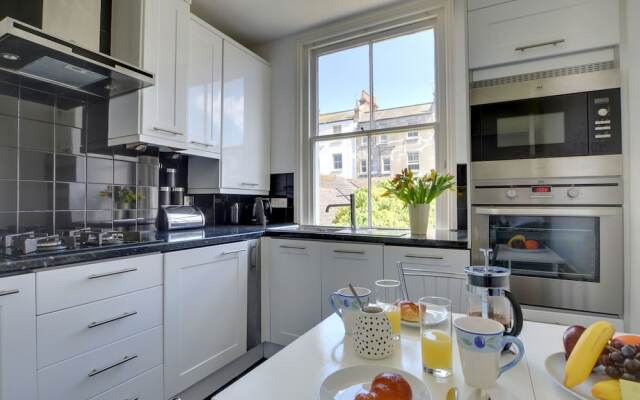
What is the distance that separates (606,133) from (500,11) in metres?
0.98

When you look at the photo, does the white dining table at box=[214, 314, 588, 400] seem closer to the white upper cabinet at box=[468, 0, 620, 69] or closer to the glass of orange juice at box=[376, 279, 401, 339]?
the glass of orange juice at box=[376, 279, 401, 339]

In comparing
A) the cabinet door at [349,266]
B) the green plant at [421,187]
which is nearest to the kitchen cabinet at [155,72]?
the cabinet door at [349,266]

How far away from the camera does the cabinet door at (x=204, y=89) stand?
7.43 ft

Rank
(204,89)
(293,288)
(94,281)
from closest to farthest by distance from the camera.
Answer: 1. (94,281)
2. (293,288)
3. (204,89)

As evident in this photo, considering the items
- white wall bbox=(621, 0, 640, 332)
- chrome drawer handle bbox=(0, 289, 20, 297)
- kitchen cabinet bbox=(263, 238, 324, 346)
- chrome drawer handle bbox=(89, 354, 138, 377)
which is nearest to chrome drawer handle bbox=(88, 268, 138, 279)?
chrome drawer handle bbox=(0, 289, 20, 297)

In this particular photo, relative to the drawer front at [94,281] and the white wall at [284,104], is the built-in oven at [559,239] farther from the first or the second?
the drawer front at [94,281]

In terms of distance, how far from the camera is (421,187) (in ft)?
6.98

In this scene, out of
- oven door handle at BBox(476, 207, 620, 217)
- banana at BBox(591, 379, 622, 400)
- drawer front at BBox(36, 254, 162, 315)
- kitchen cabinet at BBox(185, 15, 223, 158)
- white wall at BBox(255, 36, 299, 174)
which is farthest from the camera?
white wall at BBox(255, 36, 299, 174)

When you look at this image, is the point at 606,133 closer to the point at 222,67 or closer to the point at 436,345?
the point at 436,345

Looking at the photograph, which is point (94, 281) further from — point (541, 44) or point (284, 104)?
point (541, 44)

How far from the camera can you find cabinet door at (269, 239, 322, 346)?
217 centimetres

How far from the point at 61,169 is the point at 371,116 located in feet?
7.17

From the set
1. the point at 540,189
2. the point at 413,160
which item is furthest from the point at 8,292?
the point at 540,189

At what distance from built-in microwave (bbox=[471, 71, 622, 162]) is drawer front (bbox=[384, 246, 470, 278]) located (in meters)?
0.72
